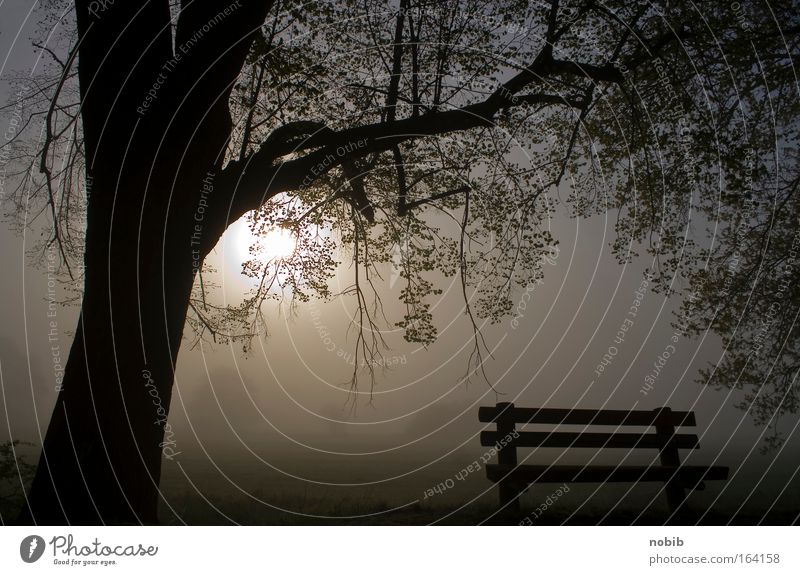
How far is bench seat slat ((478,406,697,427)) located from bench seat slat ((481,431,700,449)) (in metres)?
0.18

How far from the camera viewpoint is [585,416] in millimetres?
9398

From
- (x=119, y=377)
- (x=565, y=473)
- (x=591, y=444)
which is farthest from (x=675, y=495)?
(x=119, y=377)

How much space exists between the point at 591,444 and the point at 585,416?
45cm

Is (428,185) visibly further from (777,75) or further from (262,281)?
(777,75)

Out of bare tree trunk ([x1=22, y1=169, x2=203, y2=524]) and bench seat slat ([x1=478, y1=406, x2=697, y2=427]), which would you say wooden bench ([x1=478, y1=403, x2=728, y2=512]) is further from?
bare tree trunk ([x1=22, y1=169, x2=203, y2=524])

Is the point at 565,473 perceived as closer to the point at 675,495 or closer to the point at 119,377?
the point at 675,495

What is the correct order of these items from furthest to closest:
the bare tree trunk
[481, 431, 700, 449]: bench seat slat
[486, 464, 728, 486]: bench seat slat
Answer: [481, 431, 700, 449]: bench seat slat, [486, 464, 728, 486]: bench seat slat, the bare tree trunk

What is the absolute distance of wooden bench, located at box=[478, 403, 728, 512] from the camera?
28.8ft

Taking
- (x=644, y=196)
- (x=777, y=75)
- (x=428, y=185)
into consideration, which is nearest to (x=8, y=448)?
(x=428, y=185)

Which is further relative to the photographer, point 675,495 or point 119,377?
point 675,495

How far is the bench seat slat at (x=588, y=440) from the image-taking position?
8.98 meters

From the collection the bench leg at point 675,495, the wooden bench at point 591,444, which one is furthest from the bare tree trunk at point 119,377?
the bench leg at point 675,495

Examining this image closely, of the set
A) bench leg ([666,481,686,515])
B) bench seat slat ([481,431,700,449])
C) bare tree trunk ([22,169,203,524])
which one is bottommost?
bench leg ([666,481,686,515])

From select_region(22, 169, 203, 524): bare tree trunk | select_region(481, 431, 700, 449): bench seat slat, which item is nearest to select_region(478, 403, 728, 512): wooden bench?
select_region(481, 431, 700, 449): bench seat slat
